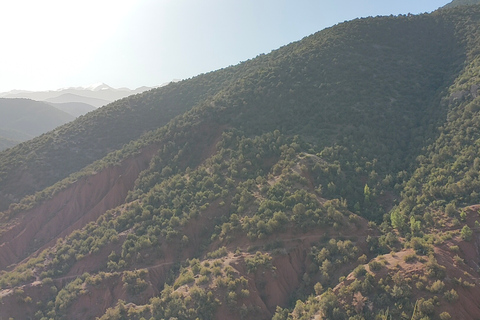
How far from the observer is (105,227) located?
34781mm

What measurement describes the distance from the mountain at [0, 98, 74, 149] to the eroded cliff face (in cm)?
12657

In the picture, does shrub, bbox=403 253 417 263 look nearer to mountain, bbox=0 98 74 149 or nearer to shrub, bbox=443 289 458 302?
shrub, bbox=443 289 458 302

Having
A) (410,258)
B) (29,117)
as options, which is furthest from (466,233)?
(29,117)

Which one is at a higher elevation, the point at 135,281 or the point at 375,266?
the point at 375,266

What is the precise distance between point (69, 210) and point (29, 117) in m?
151

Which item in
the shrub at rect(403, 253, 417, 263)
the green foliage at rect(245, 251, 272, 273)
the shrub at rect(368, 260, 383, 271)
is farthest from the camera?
the green foliage at rect(245, 251, 272, 273)

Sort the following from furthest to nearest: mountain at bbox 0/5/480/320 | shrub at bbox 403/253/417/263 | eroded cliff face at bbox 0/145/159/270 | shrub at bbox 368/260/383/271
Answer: eroded cliff face at bbox 0/145/159/270, mountain at bbox 0/5/480/320, shrub at bbox 403/253/417/263, shrub at bbox 368/260/383/271

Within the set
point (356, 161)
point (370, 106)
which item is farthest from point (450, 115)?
point (356, 161)

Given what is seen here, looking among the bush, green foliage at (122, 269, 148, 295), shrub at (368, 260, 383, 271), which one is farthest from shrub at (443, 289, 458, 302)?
green foliage at (122, 269, 148, 295)

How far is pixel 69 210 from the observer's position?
134 feet

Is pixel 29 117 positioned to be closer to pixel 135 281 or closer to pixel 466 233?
pixel 135 281

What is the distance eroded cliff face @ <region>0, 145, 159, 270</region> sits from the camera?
37.1 metres

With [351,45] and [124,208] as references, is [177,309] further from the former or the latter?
[351,45]

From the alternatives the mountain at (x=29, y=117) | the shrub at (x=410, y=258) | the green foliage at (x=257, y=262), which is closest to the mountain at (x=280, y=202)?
the shrub at (x=410, y=258)
